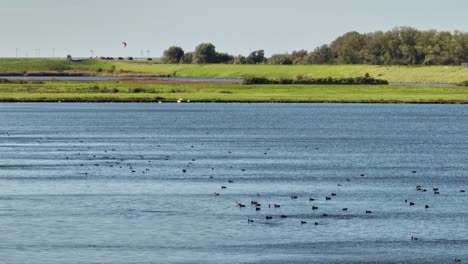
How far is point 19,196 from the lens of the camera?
52.4 metres

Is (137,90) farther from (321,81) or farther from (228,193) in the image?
(228,193)

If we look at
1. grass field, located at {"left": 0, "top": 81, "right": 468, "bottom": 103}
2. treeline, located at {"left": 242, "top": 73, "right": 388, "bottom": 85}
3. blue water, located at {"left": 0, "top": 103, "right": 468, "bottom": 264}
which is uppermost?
blue water, located at {"left": 0, "top": 103, "right": 468, "bottom": 264}

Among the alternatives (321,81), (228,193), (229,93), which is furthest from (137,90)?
(228,193)

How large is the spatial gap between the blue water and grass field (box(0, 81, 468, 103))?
45263 mm

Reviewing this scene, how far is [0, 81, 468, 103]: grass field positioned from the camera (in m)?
149

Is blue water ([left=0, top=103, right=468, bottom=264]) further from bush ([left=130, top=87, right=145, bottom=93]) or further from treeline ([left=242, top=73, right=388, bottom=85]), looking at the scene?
treeline ([left=242, top=73, right=388, bottom=85])

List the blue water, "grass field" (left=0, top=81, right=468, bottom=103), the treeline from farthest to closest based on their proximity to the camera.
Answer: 1. the treeline
2. "grass field" (left=0, top=81, right=468, bottom=103)
3. the blue water

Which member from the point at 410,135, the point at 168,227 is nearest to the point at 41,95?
the point at 410,135

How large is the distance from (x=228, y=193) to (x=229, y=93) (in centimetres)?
10545

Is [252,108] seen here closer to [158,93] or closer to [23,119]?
[158,93]

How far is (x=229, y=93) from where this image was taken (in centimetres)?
15875

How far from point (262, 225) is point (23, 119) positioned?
72632mm

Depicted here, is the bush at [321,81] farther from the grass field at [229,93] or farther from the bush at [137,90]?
the bush at [137,90]

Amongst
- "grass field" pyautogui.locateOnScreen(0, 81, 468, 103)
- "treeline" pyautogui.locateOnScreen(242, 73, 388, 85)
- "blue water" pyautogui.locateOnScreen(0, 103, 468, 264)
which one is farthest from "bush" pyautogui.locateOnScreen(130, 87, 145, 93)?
"blue water" pyautogui.locateOnScreen(0, 103, 468, 264)
